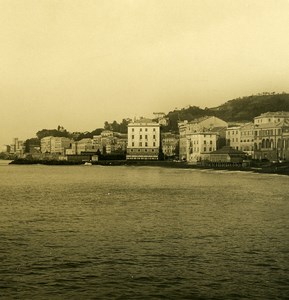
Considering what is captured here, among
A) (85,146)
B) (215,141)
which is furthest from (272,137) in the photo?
(85,146)

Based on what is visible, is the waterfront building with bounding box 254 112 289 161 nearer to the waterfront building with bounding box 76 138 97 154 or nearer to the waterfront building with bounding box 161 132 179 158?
the waterfront building with bounding box 161 132 179 158

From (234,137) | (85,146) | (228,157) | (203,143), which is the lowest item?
(228,157)

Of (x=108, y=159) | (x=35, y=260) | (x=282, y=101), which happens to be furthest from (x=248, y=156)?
(x=35, y=260)

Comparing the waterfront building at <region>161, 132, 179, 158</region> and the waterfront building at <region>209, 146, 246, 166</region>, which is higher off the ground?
the waterfront building at <region>161, 132, 179, 158</region>

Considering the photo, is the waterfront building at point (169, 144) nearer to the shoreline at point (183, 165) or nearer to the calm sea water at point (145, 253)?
the shoreline at point (183, 165)

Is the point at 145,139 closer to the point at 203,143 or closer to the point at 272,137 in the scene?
the point at 203,143

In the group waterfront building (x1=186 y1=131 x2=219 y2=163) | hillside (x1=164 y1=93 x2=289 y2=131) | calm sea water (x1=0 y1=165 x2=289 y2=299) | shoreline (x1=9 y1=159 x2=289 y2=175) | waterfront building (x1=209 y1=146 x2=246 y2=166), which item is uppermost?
hillside (x1=164 y1=93 x2=289 y2=131)

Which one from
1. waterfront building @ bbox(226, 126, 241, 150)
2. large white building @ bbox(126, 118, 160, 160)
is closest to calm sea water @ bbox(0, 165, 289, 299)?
waterfront building @ bbox(226, 126, 241, 150)

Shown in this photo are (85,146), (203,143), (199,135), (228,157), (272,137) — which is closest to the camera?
(272,137)
